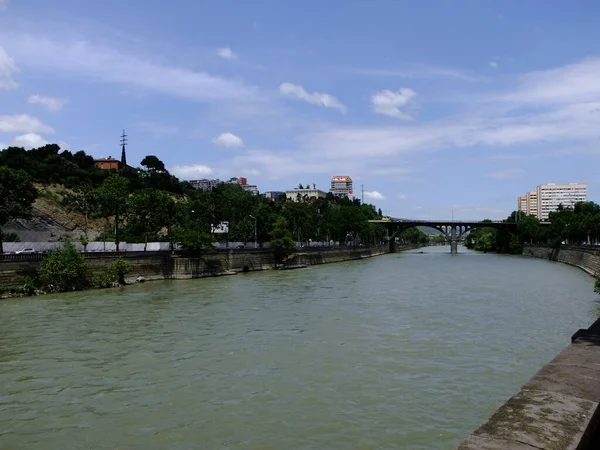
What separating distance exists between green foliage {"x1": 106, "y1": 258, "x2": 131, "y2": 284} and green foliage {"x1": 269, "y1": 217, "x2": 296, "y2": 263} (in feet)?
107

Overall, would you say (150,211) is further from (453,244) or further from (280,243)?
(453,244)

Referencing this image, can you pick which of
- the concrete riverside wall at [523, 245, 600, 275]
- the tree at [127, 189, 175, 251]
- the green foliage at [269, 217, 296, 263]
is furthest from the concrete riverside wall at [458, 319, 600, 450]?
the green foliage at [269, 217, 296, 263]

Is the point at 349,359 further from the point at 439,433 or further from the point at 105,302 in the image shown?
the point at 105,302

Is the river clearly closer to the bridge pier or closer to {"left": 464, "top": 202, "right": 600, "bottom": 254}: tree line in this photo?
{"left": 464, "top": 202, "right": 600, "bottom": 254}: tree line

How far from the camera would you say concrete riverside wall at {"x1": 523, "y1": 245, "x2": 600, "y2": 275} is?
68.4 meters

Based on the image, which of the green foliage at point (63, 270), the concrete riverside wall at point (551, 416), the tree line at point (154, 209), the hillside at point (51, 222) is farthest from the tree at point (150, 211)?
the concrete riverside wall at point (551, 416)

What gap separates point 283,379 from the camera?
680 inches

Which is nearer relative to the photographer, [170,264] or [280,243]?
[170,264]

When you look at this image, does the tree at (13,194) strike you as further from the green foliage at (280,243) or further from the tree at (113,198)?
the green foliage at (280,243)

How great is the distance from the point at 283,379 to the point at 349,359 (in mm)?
3534

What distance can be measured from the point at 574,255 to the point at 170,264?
66815mm

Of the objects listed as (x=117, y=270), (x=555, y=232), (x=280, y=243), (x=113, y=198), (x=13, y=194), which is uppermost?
(x=113, y=198)

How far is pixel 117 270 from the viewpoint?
51188 millimetres

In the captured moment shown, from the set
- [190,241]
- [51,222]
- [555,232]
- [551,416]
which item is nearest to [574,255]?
[555,232]
